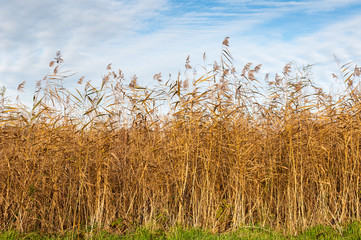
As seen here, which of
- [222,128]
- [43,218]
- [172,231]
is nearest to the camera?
[172,231]

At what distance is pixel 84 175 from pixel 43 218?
2.69ft

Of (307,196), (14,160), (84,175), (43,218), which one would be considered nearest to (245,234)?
(307,196)

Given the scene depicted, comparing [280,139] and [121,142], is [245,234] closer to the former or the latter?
[280,139]

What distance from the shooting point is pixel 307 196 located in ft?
15.2

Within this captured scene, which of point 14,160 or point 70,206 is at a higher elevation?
point 14,160

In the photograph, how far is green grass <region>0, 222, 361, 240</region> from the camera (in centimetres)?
374

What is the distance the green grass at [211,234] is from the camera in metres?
3.74

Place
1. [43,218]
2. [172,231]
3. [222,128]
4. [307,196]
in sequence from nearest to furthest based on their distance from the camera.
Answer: [172,231], [43,218], [222,128], [307,196]

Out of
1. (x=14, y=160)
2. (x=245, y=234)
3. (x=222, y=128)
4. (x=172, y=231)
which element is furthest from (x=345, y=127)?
(x=14, y=160)

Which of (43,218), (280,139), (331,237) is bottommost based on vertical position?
(331,237)

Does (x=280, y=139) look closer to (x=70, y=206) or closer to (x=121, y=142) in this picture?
(x=121, y=142)

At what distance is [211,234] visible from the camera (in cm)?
379

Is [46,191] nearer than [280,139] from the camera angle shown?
Yes

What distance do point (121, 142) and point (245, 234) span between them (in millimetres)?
2134
